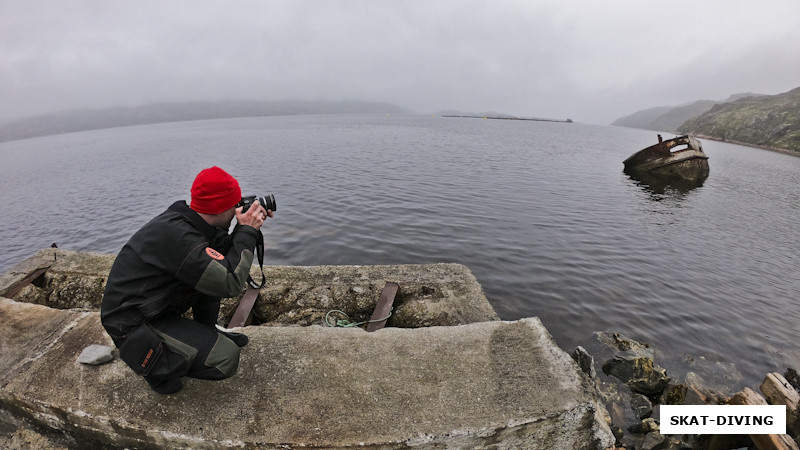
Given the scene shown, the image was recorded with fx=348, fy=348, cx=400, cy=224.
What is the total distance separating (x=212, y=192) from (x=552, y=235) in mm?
12746

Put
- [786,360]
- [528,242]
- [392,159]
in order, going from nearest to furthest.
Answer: [786,360], [528,242], [392,159]

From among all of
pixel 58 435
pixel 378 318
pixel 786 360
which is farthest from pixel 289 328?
pixel 786 360

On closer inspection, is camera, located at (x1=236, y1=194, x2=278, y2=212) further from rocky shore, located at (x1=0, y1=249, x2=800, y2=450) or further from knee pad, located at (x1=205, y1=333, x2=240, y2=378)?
rocky shore, located at (x1=0, y1=249, x2=800, y2=450)

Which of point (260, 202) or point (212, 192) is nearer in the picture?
point (212, 192)

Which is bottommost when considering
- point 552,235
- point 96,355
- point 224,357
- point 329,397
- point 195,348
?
point 552,235

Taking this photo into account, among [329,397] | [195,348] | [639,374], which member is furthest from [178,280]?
[639,374]

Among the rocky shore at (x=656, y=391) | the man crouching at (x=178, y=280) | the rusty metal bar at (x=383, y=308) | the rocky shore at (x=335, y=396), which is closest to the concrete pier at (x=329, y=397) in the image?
the rocky shore at (x=335, y=396)

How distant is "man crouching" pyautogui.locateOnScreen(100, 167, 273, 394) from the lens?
280 centimetres

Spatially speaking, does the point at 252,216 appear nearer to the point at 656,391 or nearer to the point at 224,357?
the point at 224,357

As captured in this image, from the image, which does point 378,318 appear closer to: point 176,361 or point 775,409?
point 176,361

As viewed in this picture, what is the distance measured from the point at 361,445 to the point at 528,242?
1088cm

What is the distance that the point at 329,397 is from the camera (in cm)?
347

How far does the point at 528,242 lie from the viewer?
12.6 m

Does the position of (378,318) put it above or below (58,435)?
above
